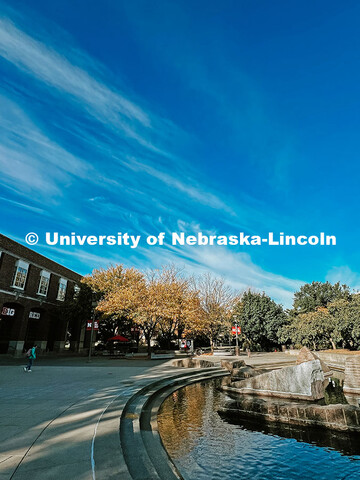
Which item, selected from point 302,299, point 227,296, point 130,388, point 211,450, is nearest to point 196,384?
point 130,388

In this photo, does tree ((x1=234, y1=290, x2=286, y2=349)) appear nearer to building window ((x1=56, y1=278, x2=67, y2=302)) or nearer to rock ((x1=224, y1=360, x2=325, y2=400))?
building window ((x1=56, y1=278, x2=67, y2=302))

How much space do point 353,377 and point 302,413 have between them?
17.2ft

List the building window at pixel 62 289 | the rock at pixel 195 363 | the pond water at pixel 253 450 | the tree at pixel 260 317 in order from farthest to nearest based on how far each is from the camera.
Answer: the tree at pixel 260 317, the building window at pixel 62 289, the rock at pixel 195 363, the pond water at pixel 253 450

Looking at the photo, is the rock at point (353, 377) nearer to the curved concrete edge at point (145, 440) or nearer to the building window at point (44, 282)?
the curved concrete edge at point (145, 440)

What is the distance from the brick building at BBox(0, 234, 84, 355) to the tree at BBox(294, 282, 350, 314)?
37162mm

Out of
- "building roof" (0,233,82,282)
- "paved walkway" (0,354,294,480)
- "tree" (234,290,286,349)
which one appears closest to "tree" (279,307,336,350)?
"tree" (234,290,286,349)

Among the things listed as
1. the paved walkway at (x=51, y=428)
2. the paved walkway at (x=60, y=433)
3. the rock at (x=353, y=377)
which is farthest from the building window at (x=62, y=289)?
the rock at (x=353, y=377)

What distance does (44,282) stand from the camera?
3198cm

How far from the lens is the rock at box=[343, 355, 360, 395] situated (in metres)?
10.0

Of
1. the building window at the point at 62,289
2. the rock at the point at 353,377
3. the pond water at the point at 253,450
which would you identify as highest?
the building window at the point at 62,289

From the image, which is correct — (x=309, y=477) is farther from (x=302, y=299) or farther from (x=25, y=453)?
(x=302, y=299)

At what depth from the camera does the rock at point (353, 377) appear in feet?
32.9

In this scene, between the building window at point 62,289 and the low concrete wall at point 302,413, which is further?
the building window at point 62,289

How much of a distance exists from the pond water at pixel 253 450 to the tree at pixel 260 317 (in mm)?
35876
